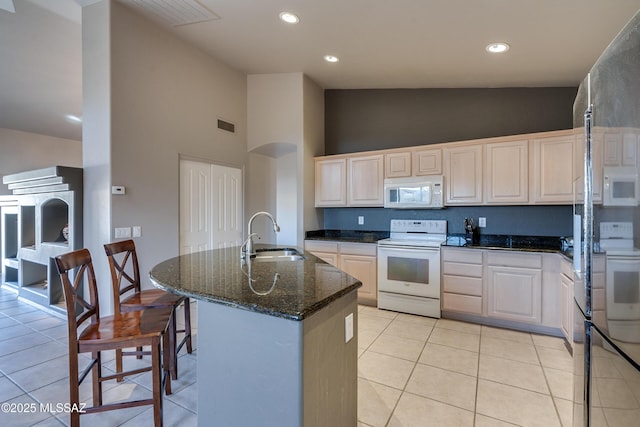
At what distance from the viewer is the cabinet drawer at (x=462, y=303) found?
11.0 feet

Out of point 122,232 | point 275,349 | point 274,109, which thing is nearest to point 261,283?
point 275,349

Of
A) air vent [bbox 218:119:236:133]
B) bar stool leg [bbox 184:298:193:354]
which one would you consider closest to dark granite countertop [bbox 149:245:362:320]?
bar stool leg [bbox 184:298:193:354]

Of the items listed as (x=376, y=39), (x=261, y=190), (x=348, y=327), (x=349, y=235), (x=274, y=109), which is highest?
(x=376, y=39)

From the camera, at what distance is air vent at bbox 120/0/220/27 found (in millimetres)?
3019

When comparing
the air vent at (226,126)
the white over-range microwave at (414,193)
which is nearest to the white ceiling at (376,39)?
the air vent at (226,126)

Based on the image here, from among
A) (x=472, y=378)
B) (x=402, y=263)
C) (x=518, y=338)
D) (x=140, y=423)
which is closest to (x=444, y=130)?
(x=402, y=263)

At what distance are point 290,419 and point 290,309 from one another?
0.42 metres

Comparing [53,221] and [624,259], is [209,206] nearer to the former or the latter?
[53,221]

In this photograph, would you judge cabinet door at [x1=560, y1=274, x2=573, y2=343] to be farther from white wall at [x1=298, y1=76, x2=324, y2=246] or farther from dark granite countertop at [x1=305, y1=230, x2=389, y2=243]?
white wall at [x1=298, y1=76, x2=324, y2=246]

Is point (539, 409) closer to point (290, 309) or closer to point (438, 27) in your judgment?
point (290, 309)

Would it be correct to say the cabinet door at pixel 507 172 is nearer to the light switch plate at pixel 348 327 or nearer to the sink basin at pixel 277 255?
the sink basin at pixel 277 255

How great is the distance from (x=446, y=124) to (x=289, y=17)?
2.50 m

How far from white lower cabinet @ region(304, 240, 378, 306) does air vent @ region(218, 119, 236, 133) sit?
7.17ft

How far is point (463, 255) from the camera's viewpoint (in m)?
3.43
